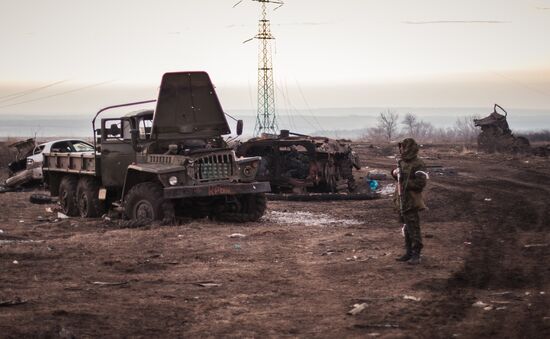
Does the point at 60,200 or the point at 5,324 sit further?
the point at 60,200

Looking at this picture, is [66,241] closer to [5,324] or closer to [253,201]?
[253,201]

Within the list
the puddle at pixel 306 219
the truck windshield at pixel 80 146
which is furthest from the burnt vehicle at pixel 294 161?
the truck windshield at pixel 80 146

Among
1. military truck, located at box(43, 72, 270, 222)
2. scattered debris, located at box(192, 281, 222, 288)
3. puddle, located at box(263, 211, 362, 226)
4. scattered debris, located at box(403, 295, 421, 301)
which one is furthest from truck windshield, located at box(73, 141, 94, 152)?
scattered debris, located at box(403, 295, 421, 301)

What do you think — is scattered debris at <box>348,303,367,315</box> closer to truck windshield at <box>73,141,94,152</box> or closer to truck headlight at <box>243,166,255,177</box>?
truck headlight at <box>243,166,255,177</box>

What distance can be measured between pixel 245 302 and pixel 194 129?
8190 millimetres

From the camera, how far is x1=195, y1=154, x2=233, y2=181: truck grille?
1530 centimetres

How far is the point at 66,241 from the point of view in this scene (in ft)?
42.9

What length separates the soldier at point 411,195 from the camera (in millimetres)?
10680

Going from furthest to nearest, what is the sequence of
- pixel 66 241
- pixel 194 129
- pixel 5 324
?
pixel 194 129, pixel 66 241, pixel 5 324

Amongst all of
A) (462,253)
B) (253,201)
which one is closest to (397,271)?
(462,253)

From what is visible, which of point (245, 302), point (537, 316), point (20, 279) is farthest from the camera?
point (20, 279)

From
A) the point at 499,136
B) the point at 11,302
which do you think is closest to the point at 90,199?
the point at 11,302

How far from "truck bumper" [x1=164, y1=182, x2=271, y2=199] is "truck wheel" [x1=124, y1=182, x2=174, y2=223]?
43cm

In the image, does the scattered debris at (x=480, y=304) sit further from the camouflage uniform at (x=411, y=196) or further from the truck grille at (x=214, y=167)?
the truck grille at (x=214, y=167)
